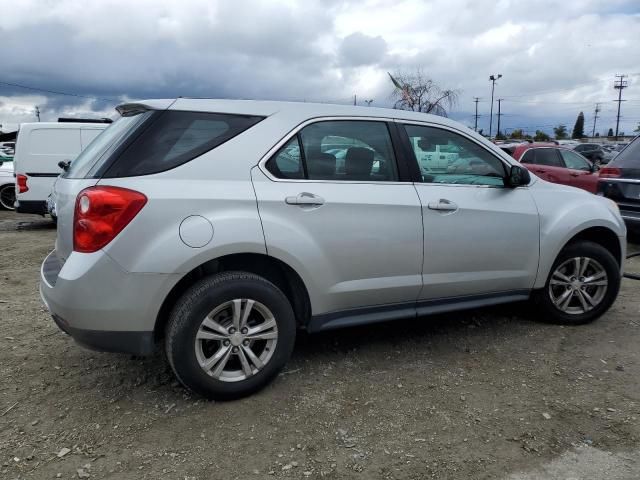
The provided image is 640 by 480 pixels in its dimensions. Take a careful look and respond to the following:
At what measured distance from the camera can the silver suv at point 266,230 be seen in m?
2.77

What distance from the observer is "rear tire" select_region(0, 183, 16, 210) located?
1236cm

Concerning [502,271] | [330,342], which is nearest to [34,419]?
[330,342]

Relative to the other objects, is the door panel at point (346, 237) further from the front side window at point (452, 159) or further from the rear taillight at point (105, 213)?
the rear taillight at point (105, 213)

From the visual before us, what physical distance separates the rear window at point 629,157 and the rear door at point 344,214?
4899 mm

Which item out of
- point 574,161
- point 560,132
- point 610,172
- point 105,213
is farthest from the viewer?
point 560,132

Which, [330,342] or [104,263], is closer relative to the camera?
[104,263]

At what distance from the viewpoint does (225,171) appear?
2.98 metres

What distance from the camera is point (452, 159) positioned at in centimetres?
382

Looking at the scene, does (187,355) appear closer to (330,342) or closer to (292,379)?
(292,379)

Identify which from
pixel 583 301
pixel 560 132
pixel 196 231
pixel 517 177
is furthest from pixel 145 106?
pixel 560 132

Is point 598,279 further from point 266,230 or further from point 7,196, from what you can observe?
point 7,196

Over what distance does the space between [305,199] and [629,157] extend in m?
5.77

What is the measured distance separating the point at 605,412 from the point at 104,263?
279 cm

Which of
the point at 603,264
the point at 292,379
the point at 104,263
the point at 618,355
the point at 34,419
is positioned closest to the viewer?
the point at 104,263
